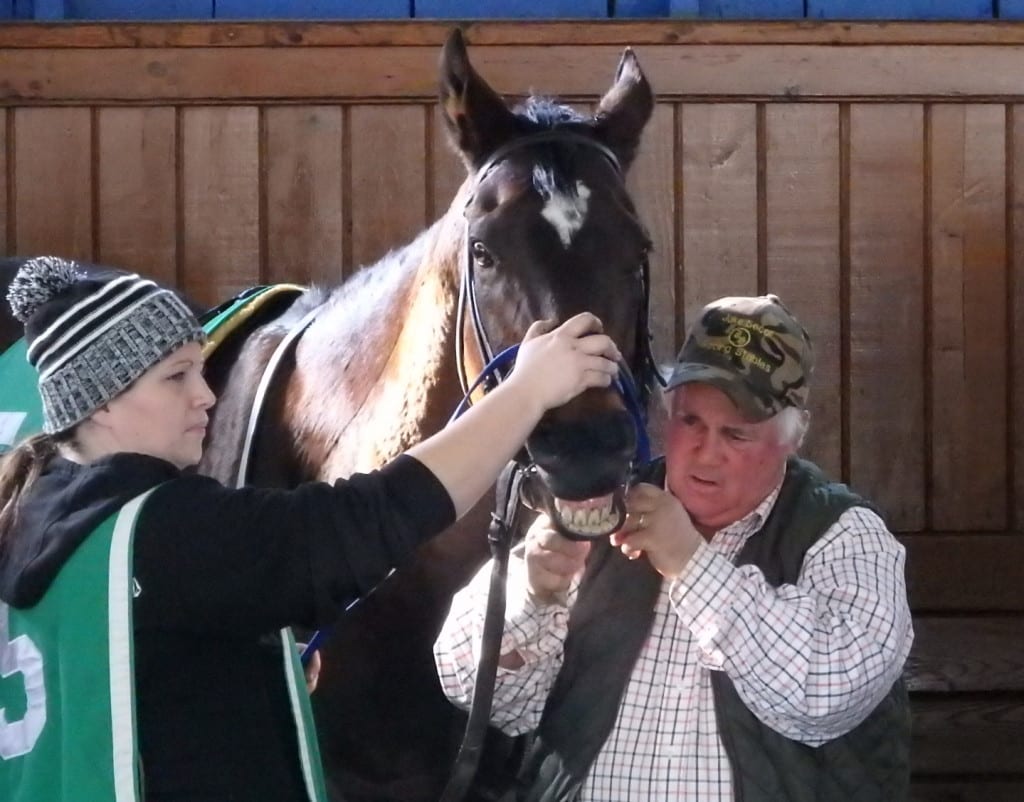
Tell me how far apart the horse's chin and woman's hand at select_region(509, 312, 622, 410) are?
0.13 m

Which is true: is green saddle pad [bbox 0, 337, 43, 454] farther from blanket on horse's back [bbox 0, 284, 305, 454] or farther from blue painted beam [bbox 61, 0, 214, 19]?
blue painted beam [bbox 61, 0, 214, 19]

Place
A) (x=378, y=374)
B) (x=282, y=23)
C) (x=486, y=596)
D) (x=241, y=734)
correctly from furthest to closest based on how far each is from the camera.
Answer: (x=282, y=23)
(x=378, y=374)
(x=486, y=596)
(x=241, y=734)

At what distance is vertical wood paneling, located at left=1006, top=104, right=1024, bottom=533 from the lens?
3.51 m

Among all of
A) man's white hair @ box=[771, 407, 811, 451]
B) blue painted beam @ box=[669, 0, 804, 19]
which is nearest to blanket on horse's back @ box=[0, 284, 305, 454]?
man's white hair @ box=[771, 407, 811, 451]

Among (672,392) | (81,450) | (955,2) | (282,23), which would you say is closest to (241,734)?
(81,450)

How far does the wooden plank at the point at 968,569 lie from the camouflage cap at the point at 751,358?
72.3 inches

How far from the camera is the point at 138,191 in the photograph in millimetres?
3555

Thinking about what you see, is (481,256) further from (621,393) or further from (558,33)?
(558,33)

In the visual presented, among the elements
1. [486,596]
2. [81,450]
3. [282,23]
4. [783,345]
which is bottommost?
[486,596]

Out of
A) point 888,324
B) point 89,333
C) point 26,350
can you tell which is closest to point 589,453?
point 89,333

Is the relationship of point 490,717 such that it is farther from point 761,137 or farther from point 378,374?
point 761,137

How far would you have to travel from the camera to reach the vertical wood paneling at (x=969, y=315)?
3.51 metres

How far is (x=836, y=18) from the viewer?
11.5 feet

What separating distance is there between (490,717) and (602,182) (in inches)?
30.5
